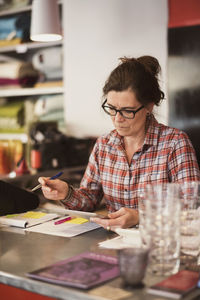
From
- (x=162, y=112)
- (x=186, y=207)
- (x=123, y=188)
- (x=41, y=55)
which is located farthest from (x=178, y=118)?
(x=186, y=207)

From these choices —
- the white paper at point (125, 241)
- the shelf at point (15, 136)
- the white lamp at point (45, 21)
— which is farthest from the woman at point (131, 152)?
the shelf at point (15, 136)

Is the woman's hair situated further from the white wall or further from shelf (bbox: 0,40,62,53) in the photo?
shelf (bbox: 0,40,62,53)

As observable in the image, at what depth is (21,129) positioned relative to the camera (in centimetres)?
412

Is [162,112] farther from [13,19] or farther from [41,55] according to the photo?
[13,19]

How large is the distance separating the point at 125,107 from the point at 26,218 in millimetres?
643

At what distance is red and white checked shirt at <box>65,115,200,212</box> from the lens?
208 cm

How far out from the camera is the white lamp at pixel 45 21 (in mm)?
3109

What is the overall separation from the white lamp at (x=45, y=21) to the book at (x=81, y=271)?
2078 mm

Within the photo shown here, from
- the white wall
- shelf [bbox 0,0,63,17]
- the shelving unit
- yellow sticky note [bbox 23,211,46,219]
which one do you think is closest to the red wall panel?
the white wall

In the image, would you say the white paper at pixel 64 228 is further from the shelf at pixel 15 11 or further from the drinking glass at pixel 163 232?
the shelf at pixel 15 11

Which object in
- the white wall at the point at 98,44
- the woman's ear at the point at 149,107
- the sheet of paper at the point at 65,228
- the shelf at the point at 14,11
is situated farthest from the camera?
the shelf at the point at 14,11

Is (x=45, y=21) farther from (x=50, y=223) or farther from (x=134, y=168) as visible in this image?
(x=50, y=223)

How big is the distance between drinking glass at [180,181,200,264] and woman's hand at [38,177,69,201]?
2.12 feet

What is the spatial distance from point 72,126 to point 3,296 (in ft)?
7.39
